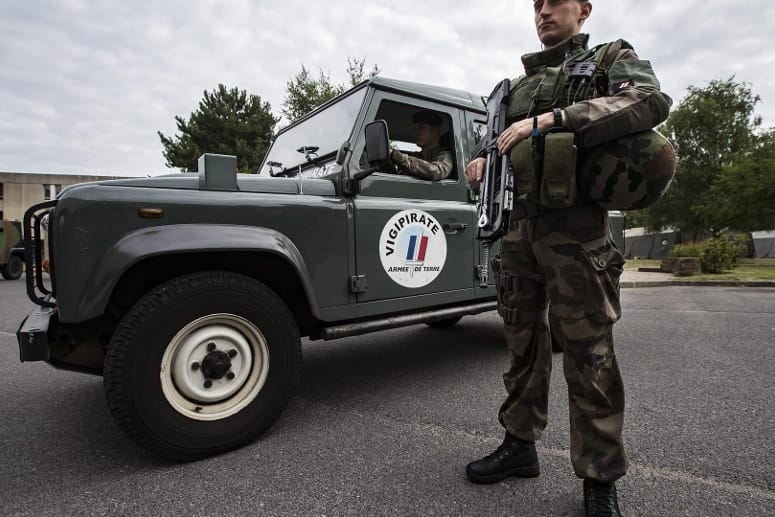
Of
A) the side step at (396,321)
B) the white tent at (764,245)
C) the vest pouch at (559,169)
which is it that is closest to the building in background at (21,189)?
the side step at (396,321)

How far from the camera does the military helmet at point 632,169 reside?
51.5 inches

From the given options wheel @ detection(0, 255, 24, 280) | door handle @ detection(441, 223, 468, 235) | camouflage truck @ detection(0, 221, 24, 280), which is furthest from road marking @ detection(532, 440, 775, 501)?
wheel @ detection(0, 255, 24, 280)

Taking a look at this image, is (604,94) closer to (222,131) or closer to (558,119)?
(558,119)

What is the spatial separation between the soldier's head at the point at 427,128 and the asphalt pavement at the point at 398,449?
167 centimetres

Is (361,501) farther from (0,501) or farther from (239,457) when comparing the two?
(0,501)

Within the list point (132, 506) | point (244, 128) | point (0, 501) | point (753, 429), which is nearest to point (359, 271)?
point (132, 506)

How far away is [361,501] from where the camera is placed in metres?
1.46

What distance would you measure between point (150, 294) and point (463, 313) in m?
1.89

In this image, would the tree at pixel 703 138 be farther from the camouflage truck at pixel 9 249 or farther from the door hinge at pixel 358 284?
the camouflage truck at pixel 9 249

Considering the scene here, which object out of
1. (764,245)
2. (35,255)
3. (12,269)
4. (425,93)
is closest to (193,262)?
(35,255)

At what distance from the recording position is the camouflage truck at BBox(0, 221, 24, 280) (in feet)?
37.3

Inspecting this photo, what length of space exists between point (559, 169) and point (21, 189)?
117 ft

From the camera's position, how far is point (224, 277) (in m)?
1.85

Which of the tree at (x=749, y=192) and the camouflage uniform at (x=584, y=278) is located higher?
the tree at (x=749, y=192)
